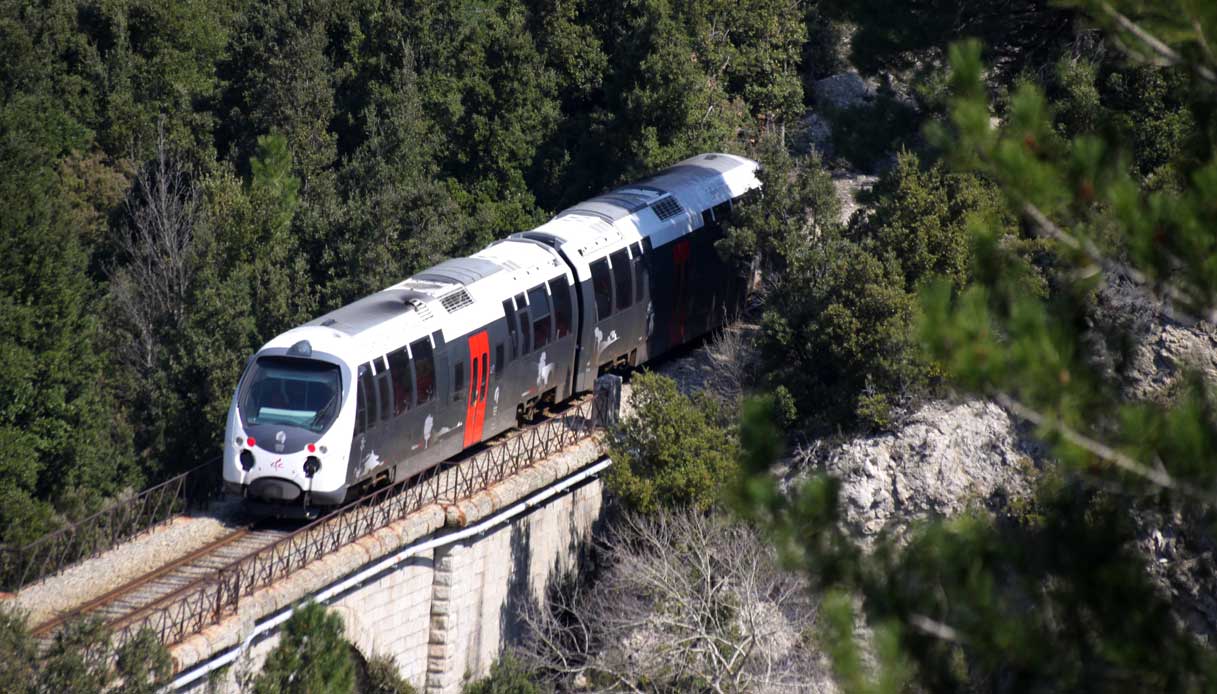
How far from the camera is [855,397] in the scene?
2759 centimetres

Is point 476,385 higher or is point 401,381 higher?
point 401,381

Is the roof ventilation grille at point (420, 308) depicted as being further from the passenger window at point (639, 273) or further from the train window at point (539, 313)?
the passenger window at point (639, 273)

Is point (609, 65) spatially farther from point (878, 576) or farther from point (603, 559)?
point (878, 576)

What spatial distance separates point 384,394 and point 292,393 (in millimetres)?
1380

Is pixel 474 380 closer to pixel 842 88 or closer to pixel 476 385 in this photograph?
pixel 476 385

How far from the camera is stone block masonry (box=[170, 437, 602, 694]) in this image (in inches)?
854

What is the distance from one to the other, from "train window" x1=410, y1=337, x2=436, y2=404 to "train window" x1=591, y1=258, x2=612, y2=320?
459cm

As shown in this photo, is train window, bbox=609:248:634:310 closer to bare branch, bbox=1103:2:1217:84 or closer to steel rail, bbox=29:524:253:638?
steel rail, bbox=29:524:253:638

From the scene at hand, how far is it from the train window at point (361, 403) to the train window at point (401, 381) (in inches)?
24.2

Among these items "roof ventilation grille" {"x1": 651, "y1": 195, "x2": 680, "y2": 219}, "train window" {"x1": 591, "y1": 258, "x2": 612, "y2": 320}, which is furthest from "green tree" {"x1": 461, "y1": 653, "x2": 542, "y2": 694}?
"roof ventilation grille" {"x1": 651, "y1": 195, "x2": 680, "y2": 219}

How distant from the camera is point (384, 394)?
75.9 ft

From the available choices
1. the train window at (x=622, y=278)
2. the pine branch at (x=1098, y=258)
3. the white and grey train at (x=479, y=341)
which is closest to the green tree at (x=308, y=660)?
the white and grey train at (x=479, y=341)

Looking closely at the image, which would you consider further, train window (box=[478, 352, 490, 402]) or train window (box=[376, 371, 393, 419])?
train window (box=[478, 352, 490, 402])

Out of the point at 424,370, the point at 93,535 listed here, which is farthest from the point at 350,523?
the point at 93,535
